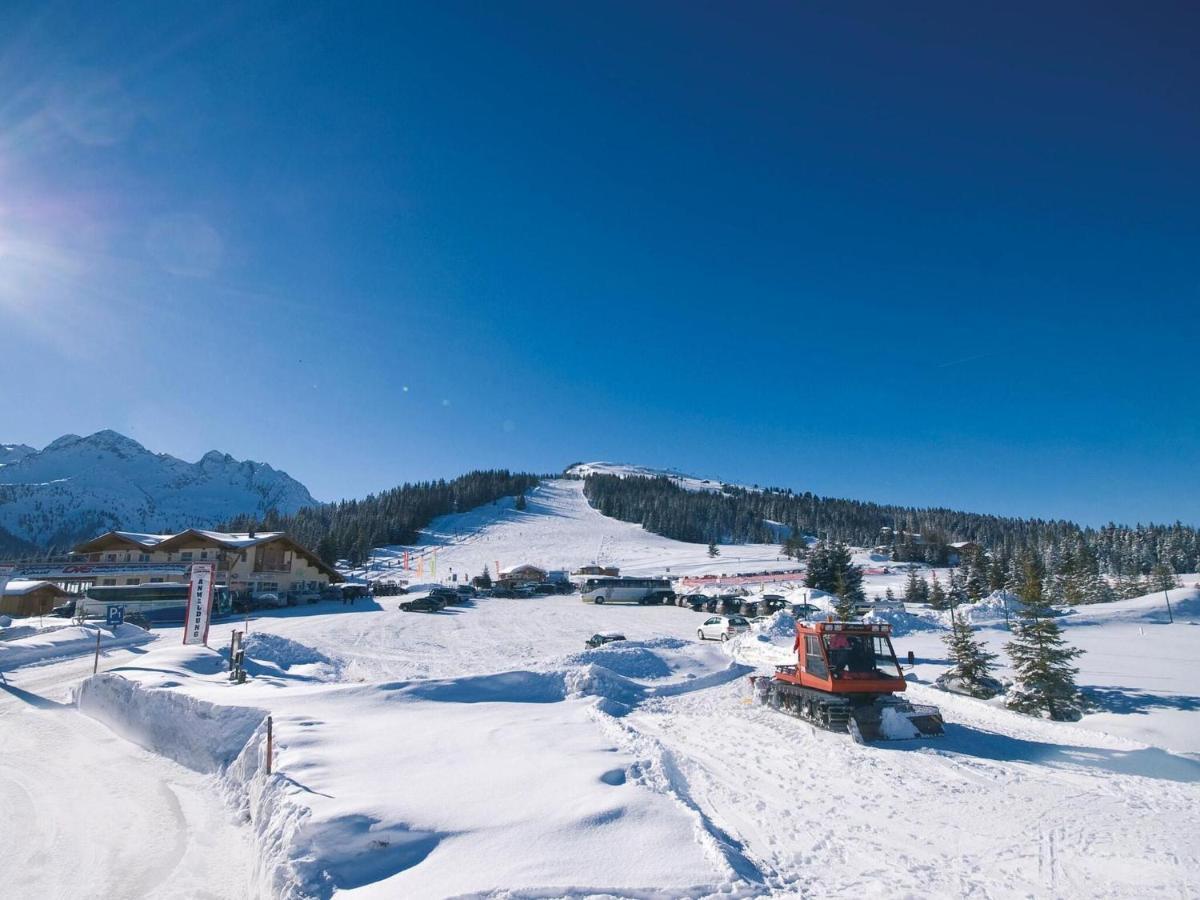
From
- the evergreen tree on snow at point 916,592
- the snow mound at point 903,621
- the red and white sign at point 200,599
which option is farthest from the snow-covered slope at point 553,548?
the red and white sign at point 200,599

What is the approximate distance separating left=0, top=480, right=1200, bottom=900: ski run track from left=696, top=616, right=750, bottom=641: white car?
43.8ft

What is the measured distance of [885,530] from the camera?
160 metres

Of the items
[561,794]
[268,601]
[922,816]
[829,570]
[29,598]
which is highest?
[829,570]

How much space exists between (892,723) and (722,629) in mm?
21324

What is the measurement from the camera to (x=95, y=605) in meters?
39.4

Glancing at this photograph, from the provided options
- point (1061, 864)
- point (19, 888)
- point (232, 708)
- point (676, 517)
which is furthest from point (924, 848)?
point (676, 517)

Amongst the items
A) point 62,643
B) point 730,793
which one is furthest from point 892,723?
point 62,643

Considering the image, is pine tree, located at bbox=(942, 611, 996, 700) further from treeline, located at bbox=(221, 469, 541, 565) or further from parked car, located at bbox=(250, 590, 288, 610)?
treeline, located at bbox=(221, 469, 541, 565)

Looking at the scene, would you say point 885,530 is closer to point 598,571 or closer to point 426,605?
point 598,571

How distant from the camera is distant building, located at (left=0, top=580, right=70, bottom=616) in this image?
46.1 metres

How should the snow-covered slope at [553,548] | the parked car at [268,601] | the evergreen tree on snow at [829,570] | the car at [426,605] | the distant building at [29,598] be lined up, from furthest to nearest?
the snow-covered slope at [553,548], the evergreen tree on snow at [829,570], the parked car at [268,601], the car at [426,605], the distant building at [29,598]

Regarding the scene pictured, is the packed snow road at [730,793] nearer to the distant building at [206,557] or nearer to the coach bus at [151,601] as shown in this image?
the coach bus at [151,601]

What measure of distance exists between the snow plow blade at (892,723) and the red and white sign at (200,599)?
2429cm

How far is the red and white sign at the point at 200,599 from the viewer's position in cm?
2634
